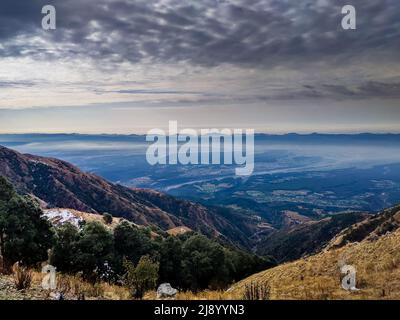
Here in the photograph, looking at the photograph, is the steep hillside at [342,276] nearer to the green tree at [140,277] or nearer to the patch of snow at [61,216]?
the green tree at [140,277]

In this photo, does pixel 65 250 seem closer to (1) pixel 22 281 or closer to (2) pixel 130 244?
(2) pixel 130 244

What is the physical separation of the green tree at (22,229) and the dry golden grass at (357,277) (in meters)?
14.6

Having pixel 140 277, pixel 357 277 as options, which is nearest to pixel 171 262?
pixel 140 277

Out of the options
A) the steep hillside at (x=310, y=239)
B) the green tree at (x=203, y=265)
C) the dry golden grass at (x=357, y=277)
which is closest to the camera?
the dry golden grass at (x=357, y=277)

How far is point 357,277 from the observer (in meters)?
15.0

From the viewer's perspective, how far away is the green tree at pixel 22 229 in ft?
78.1

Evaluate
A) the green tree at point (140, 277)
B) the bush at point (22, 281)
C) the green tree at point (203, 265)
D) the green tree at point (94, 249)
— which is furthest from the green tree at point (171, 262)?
the bush at point (22, 281)

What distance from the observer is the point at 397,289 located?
1272 centimetres

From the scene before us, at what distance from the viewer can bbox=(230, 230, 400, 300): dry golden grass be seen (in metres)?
12.6

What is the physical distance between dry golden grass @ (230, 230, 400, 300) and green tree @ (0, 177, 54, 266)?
47.8 ft
